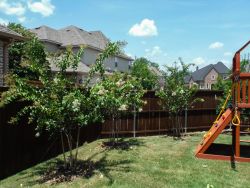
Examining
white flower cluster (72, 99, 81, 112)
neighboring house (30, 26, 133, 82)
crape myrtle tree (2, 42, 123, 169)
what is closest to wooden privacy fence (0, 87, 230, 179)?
crape myrtle tree (2, 42, 123, 169)

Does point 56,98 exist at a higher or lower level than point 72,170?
higher

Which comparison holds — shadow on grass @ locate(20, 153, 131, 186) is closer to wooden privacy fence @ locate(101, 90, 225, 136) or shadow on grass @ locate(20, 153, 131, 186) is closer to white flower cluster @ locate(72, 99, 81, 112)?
white flower cluster @ locate(72, 99, 81, 112)

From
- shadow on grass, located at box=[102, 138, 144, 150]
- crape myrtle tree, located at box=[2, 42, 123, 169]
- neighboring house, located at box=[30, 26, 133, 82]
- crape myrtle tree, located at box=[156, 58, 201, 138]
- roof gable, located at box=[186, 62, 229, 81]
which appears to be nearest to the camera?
crape myrtle tree, located at box=[2, 42, 123, 169]

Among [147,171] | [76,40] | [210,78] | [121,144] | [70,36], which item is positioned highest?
[70,36]

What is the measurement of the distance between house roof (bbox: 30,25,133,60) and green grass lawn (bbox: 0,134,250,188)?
1063 inches

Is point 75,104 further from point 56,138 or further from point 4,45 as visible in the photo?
point 4,45

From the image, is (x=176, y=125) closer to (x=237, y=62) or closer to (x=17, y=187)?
(x=237, y=62)

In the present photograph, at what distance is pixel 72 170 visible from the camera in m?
7.27

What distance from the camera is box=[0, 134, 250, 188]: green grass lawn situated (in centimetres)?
654

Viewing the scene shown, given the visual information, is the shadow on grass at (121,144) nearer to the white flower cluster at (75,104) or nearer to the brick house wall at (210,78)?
the white flower cluster at (75,104)

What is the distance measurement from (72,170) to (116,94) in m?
2.35

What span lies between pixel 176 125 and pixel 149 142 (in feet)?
6.76

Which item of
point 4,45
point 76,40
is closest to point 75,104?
point 4,45

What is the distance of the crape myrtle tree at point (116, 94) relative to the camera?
7180 millimetres
